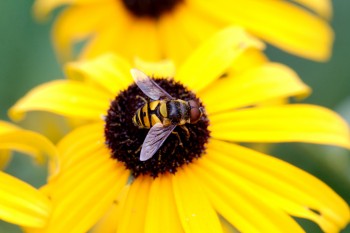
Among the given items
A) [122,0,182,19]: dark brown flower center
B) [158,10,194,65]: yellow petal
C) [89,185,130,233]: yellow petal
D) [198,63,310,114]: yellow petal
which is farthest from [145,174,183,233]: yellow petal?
[122,0,182,19]: dark brown flower center

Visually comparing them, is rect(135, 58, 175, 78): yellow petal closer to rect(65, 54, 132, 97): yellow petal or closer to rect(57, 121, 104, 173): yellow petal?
rect(65, 54, 132, 97): yellow petal

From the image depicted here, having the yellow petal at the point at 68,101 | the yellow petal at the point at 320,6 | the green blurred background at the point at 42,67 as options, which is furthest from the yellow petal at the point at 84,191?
the yellow petal at the point at 320,6

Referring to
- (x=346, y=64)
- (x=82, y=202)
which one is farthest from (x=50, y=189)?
(x=346, y=64)

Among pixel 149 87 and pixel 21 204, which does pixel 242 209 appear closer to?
pixel 149 87

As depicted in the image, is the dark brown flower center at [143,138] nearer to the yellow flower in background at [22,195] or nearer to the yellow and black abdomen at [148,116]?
the yellow and black abdomen at [148,116]

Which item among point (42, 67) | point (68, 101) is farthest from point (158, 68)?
point (42, 67)
